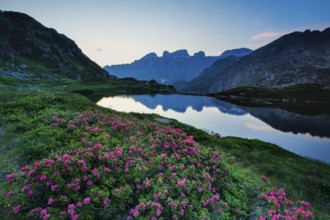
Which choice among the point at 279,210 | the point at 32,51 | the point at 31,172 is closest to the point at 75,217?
the point at 31,172

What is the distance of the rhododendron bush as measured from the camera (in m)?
6.47

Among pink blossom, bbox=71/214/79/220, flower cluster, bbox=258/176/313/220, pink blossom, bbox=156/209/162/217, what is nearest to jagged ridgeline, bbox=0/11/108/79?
pink blossom, bbox=71/214/79/220

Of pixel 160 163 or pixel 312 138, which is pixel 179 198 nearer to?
pixel 160 163

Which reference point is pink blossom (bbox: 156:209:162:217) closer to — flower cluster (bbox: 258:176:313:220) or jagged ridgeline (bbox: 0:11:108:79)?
flower cluster (bbox: 258:176:313:220)

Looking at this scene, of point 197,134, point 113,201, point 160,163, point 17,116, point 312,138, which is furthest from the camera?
point 312,138

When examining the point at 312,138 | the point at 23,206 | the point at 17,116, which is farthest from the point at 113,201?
the point at 312,138

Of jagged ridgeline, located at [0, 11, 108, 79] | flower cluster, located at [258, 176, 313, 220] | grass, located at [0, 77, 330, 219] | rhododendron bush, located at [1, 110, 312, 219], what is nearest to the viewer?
rhododendron bush, located at [1, 110, 312, 219]

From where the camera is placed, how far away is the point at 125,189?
6.85 m

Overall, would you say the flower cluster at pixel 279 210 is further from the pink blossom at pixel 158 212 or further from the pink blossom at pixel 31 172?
the pink blossom at pixel 31 172

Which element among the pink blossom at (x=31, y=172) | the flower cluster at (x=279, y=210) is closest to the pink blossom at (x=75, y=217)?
the pink blossom at (x=31, y=172)

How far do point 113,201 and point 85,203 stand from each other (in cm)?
89

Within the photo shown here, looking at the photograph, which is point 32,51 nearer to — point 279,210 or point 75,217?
point 75,217

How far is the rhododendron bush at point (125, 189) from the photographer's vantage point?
6473mm

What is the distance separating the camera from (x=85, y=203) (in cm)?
637
